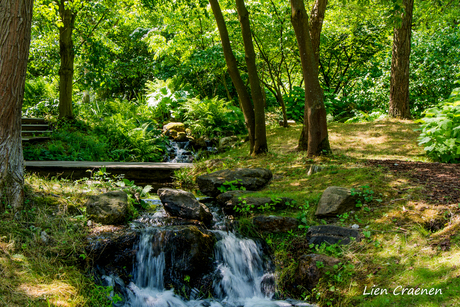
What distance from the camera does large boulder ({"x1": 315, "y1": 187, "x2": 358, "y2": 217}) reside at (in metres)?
4.62

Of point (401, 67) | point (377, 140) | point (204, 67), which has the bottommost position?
point (377, 140)

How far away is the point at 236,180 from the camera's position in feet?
20.7

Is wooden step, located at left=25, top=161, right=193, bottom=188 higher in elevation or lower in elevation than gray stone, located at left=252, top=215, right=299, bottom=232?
higher

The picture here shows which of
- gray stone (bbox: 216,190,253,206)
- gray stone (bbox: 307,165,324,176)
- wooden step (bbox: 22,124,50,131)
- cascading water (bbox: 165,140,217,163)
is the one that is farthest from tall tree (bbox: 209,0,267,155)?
wooden step (bbox: 22,124,50,131)

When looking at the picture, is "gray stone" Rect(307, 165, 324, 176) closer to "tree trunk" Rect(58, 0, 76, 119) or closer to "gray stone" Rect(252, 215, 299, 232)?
"gray stone" Rect(252, 215, 299, 232)

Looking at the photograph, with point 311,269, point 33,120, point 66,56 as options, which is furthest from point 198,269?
point 33,120

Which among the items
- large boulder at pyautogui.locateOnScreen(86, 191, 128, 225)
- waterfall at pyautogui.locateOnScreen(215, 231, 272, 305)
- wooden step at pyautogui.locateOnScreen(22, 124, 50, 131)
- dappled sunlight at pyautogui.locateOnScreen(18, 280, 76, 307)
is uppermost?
wooden step at pyautogui.locateOnScreen(22, 124, 50, 131)

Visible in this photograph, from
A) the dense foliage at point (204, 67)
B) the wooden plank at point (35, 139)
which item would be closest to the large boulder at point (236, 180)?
the dense foliage at point (204, 67)

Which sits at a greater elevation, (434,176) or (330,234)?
(434,176)

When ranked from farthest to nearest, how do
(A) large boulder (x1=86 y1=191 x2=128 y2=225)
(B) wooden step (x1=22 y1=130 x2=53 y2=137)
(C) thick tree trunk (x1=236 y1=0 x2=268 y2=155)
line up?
(B) wooden step (x1=22 y1=130 x2=53 y2=137)
(C) thick tree trunk (x1=236 y1=0 x2=268 y2=155)
(A) large boulder (x1=86 y1=191 x2=128 y2=225)

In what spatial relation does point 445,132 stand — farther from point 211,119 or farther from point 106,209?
point 211,119

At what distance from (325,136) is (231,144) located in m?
4.87

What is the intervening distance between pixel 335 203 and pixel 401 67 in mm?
7306

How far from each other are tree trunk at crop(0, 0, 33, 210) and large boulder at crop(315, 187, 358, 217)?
405 centimetres
